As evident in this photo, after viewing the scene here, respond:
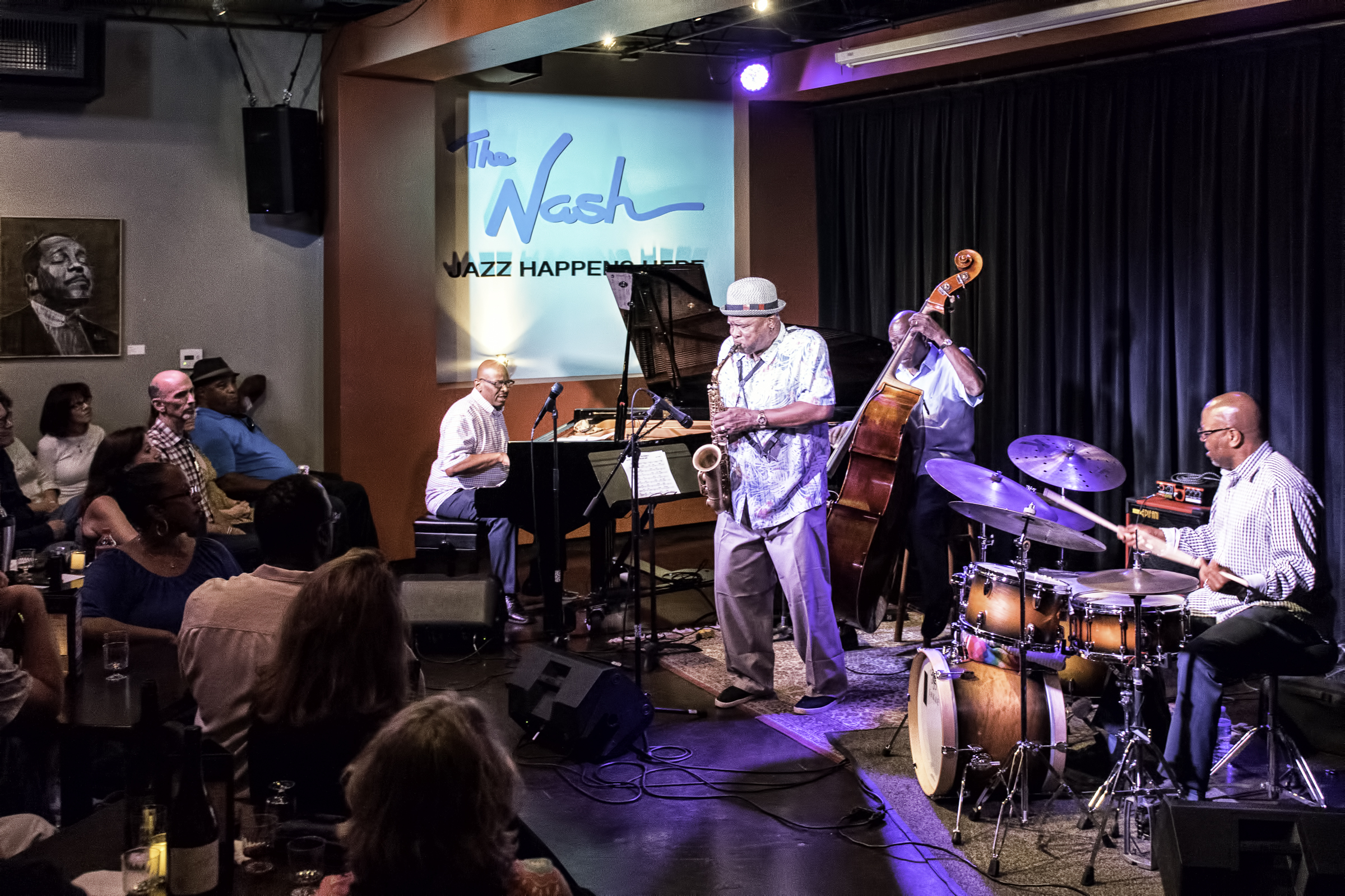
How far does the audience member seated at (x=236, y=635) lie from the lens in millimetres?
3006

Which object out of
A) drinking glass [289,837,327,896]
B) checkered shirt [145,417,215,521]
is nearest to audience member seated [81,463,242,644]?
drinking glass [289,837,327,896]

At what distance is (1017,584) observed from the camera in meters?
4.37

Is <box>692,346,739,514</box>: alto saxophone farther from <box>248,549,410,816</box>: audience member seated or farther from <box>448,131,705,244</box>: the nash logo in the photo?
<box>448,131,705,244</box>: the nash logo

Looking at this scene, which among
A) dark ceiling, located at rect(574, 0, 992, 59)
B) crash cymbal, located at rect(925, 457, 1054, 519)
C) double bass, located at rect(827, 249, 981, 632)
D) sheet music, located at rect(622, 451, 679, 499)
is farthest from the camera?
dark ceiling, located at rect(574, 0, 992, 59)

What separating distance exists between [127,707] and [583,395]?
19.8 ft

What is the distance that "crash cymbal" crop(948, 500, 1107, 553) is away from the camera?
4.03m

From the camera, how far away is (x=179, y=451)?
20.8 feet

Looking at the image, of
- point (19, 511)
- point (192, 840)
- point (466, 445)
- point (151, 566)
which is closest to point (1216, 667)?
point (192, 840)

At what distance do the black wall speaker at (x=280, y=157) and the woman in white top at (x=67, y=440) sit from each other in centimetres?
161

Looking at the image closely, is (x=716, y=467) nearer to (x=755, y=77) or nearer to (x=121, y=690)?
(x=121, y=690)

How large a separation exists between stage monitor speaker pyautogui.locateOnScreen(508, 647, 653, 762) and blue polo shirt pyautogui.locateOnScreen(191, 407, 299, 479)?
3004mm

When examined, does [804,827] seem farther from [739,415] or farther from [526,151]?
[526,151]

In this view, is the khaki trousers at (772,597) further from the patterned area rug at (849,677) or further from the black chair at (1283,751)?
the black chair at (1283,751)

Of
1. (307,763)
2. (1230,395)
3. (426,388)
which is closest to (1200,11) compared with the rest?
(1230,395)
